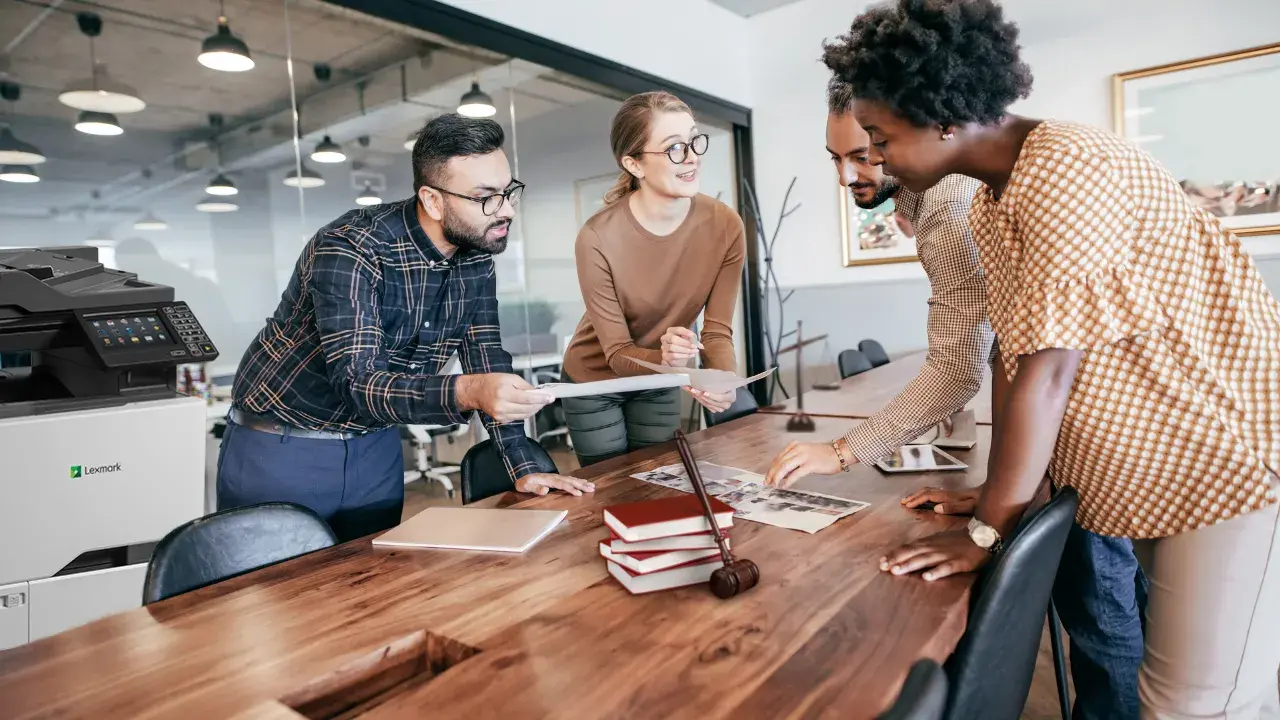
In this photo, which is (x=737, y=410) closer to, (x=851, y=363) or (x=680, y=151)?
(x=680, y=151)

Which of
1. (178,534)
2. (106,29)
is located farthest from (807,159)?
(178,534)

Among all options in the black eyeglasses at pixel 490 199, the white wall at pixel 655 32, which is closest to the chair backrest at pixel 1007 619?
the black eyeglasses at pixel 490 199

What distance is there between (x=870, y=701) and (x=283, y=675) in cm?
65

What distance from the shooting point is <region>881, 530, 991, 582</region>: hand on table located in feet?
3.54

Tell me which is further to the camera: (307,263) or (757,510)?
(307,263)

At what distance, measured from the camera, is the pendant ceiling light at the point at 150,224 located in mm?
2732

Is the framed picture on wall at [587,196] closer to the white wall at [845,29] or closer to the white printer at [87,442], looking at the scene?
the white wall at [845,29]

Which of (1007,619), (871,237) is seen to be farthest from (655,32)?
(1007,619)

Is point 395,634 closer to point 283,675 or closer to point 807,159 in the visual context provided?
point 283,675

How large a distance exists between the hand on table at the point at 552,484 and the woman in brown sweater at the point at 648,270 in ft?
1.85

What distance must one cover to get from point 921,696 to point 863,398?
7.95 feet

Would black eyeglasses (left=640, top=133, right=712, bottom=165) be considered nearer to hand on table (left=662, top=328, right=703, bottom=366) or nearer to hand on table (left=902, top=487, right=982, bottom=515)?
hand on table (left=662, top=328, right=703, bottom=366)

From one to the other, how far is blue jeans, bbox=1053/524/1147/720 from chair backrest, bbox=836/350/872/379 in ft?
8.23

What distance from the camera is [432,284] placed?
5.96ft
